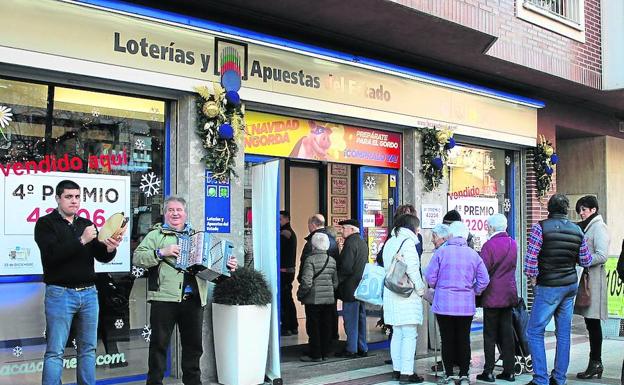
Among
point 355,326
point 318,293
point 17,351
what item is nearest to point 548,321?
point 355,326

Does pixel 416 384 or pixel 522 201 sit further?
pixel 522 201

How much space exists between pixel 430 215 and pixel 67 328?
5.55 meters

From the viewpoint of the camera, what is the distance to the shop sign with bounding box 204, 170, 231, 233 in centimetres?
707

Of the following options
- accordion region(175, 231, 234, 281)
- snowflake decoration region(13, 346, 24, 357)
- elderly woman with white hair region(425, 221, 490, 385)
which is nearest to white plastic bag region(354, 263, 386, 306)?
elderly woman with white hair region(425, 221, 490, 385)

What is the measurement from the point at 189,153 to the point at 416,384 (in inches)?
133

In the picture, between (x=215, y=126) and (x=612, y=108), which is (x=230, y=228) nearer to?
(x=215, y=126)

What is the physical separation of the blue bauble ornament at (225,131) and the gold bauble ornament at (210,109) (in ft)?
0.52

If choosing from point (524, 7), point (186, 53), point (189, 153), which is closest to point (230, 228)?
point (189, 153)

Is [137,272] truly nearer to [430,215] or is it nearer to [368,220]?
[368,220]

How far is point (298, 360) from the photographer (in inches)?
319

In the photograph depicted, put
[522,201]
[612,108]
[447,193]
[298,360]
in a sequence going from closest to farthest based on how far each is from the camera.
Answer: [298,360] < [447,193] < [522,201] < [612,108]

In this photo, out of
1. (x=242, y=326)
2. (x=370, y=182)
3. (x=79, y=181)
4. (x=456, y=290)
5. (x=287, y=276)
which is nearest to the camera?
(x=79, y=181)

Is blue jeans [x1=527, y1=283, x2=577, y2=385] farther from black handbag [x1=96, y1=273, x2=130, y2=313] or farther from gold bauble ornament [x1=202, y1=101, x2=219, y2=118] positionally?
black handbag [x1=96, y1=273, x2=130, y2=313]

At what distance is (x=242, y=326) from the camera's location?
6.52 metres
